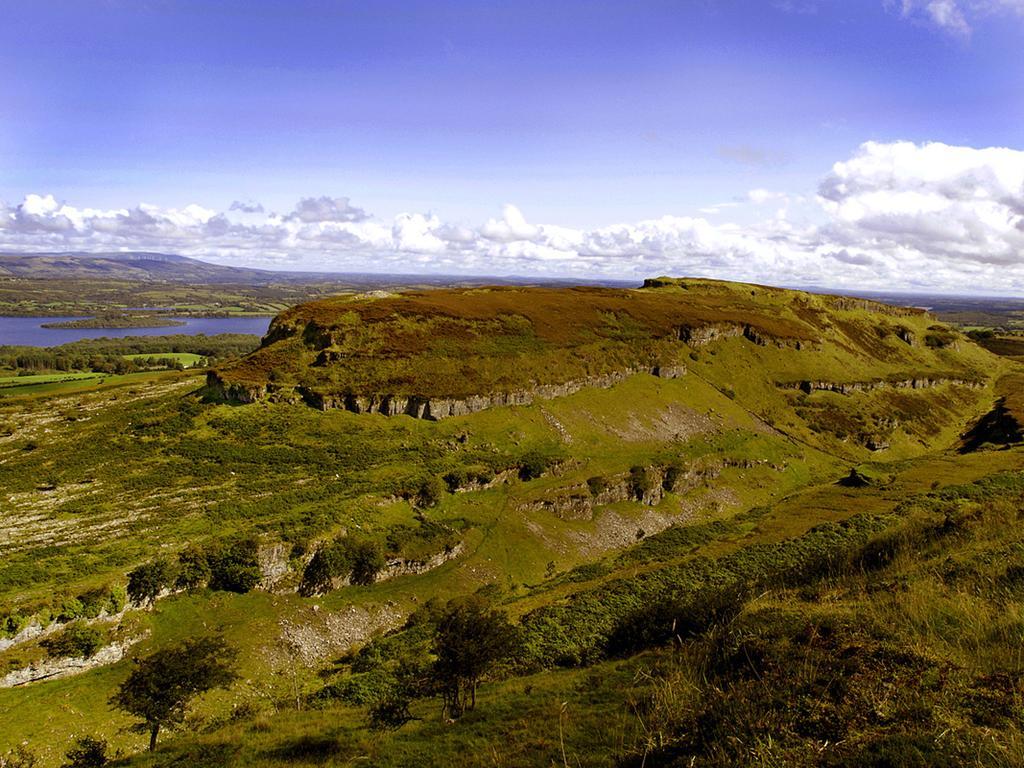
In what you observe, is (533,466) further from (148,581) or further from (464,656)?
(464,656)

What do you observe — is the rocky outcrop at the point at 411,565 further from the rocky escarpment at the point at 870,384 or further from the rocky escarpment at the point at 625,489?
the rocky escarpment at the point at 870,384

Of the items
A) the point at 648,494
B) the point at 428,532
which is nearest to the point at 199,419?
the point at 428,532

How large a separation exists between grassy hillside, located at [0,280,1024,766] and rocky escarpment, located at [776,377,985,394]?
0.81 m

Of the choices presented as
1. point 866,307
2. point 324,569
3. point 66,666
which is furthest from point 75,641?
point 866,307

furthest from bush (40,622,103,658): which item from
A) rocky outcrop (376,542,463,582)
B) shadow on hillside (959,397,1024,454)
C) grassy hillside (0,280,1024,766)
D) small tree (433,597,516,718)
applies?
shadow on hillside (959,397,1024,454)

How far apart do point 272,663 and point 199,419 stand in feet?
109

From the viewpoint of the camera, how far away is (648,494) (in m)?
57.4

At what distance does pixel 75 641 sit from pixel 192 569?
252 inches

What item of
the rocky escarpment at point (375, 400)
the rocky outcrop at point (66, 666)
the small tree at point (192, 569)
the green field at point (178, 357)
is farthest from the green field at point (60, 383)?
the rocky outcrop at point (66, 666)

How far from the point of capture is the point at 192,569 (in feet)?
105

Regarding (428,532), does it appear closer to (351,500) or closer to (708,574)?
(351,500)

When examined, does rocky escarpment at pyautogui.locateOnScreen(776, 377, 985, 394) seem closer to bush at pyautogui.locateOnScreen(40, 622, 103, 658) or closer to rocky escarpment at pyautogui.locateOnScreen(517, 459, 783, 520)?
rocky escarpment at pyautogui.locateOnScreen(517, 459, 783, 520)

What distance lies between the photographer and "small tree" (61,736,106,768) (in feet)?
67.1

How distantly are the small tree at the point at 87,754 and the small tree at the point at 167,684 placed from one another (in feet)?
5.12
